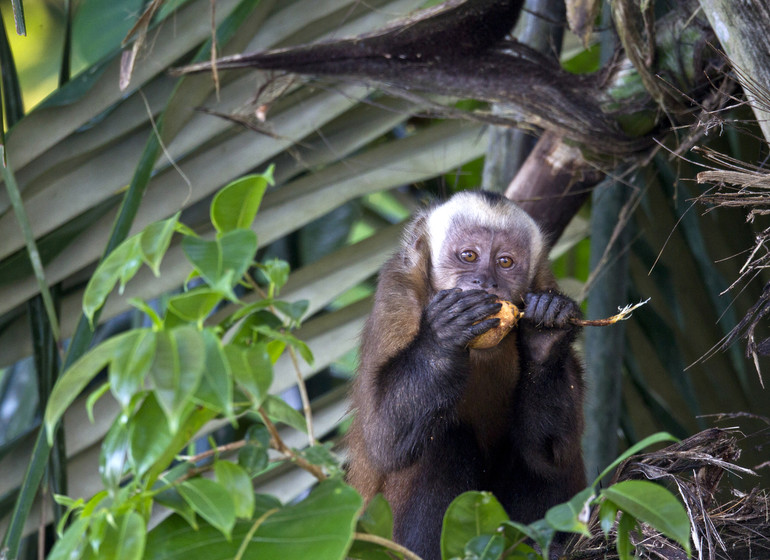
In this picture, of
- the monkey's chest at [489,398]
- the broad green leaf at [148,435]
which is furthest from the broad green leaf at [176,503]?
the monkey's chest at [489,398]

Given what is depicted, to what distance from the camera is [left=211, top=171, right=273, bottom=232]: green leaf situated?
1576mm

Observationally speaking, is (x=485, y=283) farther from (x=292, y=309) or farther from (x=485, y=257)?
(x=292, y=309)

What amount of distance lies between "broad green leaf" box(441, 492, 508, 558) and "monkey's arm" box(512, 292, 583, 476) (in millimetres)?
1376

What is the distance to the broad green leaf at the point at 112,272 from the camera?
1.47 metres

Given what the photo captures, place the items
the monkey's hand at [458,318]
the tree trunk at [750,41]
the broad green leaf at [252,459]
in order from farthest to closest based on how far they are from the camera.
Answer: the monkey's hand at [458,318] < the tree trunk at [750,41] < the broad green leaf at [252,459]

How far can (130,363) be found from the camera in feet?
4.27

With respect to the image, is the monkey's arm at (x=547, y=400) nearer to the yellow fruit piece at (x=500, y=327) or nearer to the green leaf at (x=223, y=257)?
the yellow fruit piece at (x=500, y=327)

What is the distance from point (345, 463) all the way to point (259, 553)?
2266 mm

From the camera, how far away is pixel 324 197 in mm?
4059

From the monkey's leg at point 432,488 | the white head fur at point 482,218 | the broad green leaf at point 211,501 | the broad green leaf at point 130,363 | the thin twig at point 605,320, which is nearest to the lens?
the broad green leaf at point 130,363

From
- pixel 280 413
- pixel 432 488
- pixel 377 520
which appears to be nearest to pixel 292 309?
pixel 280 413

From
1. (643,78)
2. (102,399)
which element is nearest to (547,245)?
(643,78)

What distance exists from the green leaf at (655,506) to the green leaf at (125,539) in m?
0.81

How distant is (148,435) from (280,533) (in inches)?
11.5
